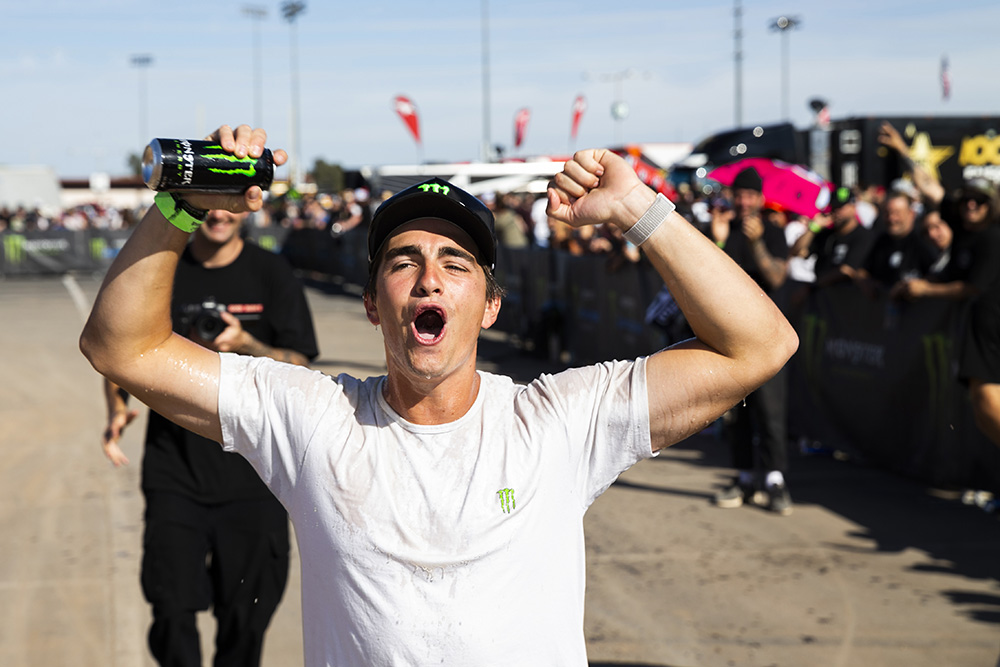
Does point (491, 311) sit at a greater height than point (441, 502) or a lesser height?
greater

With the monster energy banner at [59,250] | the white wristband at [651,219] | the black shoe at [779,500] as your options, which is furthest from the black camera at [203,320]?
the monster energy banner at [59,250]

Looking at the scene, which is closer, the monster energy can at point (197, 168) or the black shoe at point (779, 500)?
the monster energy can at point (197, 168)

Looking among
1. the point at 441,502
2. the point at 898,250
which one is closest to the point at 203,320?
the point at 441,502

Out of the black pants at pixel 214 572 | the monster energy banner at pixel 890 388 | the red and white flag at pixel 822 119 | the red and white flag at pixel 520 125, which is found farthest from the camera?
the red and white flag at pixel 520 125

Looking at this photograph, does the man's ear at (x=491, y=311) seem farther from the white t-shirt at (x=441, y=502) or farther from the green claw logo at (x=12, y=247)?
the green claw logo at (x=12, y=247)

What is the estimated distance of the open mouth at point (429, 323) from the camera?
2293 mm

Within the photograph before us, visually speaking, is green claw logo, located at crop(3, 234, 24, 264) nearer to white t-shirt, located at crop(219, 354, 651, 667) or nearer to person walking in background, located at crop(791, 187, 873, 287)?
person walking in background, located at crop(791, 187, 873, 287)

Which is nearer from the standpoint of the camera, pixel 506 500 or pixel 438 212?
pixel 506 500

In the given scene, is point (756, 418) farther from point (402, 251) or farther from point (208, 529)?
point (402, 251)

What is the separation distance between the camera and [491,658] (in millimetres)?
2217

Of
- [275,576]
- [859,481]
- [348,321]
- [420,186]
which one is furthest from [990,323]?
[348,321]

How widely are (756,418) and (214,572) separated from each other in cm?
482

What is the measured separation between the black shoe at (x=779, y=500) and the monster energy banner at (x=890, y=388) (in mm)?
1283

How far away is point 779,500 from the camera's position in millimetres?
7926
